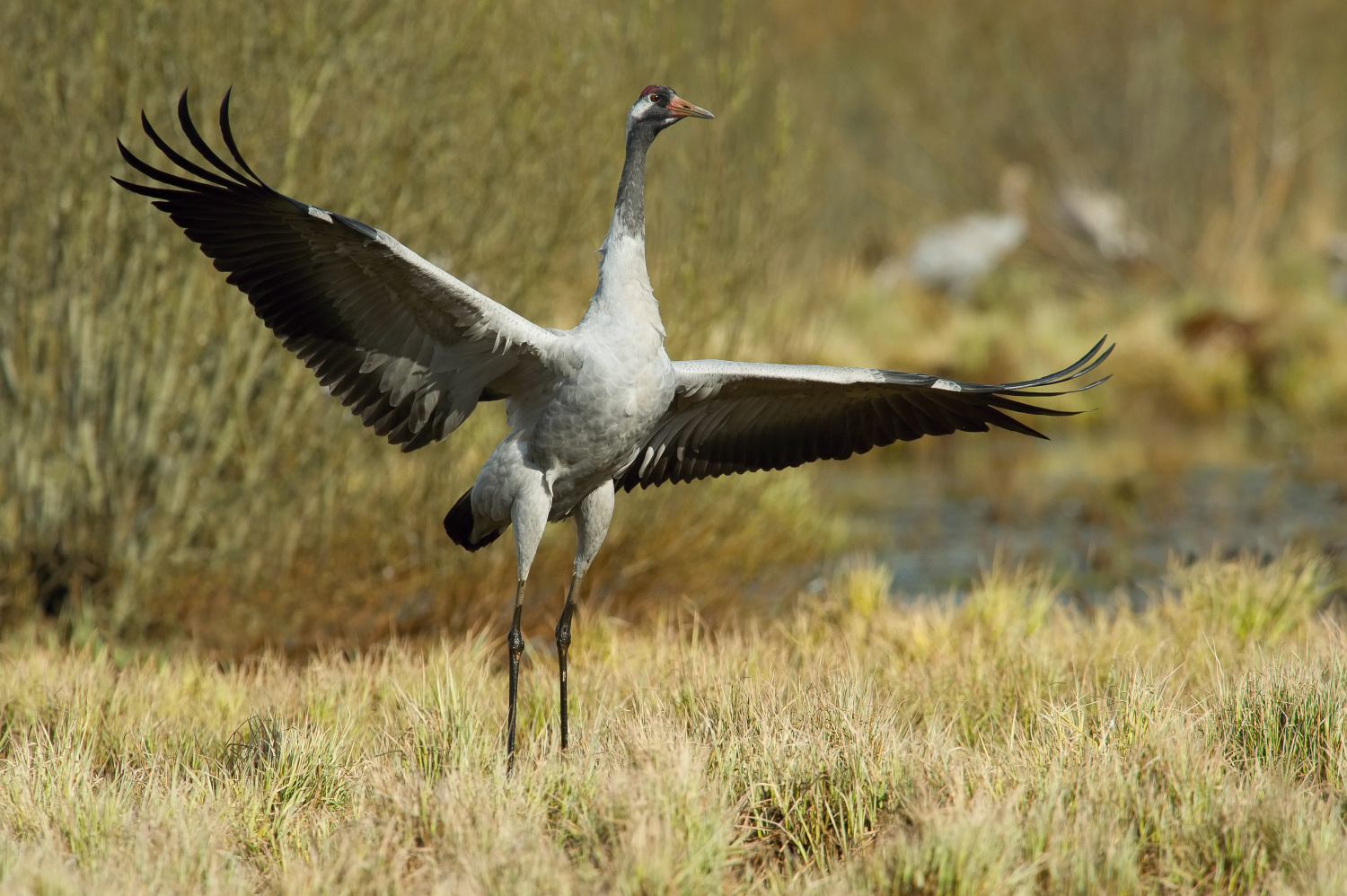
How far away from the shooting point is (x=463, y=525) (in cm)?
500

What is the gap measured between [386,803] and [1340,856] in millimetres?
2315

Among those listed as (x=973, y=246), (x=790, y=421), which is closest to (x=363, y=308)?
(x=790, y=421)

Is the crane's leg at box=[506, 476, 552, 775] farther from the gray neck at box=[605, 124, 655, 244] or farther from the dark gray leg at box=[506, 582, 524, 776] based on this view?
the gray neck at box=[605, 124, 655, 244]

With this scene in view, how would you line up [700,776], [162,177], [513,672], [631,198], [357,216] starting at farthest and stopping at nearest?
[357,216] < [513,672] < [631,198] < [162,177] < [700,776]

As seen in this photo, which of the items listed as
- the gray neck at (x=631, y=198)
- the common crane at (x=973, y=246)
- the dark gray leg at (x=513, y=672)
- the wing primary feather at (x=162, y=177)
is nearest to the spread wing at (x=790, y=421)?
the gray neck at (x=631, y=198)

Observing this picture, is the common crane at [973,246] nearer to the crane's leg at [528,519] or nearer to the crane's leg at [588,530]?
the crane's leg at [588,530]

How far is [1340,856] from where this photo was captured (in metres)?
3.00

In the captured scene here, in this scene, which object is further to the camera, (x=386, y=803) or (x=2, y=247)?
(x=2, y=247)

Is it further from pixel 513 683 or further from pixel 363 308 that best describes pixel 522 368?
pixel 513 683

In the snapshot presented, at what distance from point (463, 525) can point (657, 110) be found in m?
1.68

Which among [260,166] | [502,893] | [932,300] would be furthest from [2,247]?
[932,300]

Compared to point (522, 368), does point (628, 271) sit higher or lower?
higher

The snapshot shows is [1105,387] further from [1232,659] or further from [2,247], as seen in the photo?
[2,247]

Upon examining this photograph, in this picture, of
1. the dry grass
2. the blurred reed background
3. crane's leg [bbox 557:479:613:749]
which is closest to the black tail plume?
crane's leg [bbox 557:479:613:749]
